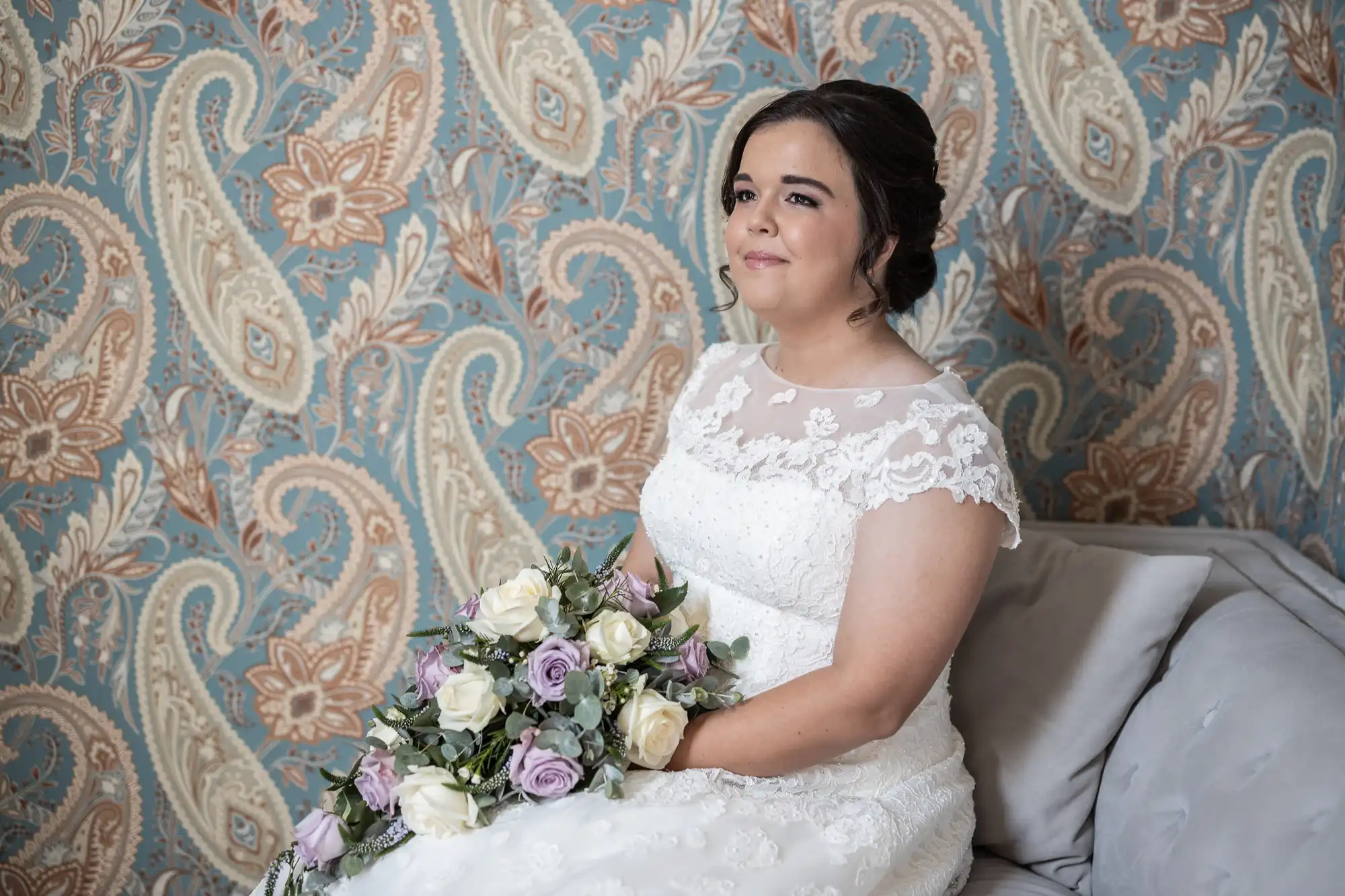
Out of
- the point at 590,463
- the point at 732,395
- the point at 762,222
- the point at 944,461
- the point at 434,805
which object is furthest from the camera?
the point at 590,463

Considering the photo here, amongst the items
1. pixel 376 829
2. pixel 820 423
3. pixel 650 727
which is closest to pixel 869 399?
pixel 820 423

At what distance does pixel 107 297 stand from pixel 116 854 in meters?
1.21

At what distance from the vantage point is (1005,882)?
5.39 feet

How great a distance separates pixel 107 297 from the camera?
7.07ft

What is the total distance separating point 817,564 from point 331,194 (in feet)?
4.23

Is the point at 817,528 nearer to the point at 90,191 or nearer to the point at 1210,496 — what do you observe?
the point at 1210,496

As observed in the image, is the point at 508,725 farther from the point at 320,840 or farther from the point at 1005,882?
the point at 1005,882

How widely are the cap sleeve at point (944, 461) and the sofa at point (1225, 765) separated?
372mm

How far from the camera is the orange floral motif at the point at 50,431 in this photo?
2170 mm

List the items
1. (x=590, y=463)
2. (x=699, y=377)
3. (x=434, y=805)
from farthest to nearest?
(x=590, y=463) < (x=699, y=377) < (x=434, y=805)

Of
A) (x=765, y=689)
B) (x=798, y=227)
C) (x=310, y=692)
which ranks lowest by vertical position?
(x=310, y=692)

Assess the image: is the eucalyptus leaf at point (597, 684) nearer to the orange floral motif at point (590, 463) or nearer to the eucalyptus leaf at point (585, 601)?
the eucalyptus leaf at point (585, 601)

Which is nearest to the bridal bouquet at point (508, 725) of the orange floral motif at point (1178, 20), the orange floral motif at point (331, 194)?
the orange floral motif at point (331, 194)

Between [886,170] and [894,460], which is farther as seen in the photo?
[886,170]
